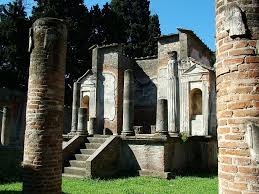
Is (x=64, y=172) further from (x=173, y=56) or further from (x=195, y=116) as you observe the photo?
(x=173, y=56)

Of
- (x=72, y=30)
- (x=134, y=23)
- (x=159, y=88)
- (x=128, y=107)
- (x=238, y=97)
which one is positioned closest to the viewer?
(x=238, y=97)

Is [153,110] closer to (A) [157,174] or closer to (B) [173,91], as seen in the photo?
(B) [173,91]

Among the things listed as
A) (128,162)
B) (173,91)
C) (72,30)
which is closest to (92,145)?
(128,162)

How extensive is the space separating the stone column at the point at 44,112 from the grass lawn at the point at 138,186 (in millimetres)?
3573

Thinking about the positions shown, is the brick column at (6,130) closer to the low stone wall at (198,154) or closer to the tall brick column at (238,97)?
the low stone wall at (198,154)

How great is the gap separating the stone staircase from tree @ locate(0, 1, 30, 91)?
15.0m

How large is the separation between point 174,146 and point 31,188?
8257 millimetres

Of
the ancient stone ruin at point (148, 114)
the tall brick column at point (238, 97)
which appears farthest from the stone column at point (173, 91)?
the tall brick column at point (238, 97)

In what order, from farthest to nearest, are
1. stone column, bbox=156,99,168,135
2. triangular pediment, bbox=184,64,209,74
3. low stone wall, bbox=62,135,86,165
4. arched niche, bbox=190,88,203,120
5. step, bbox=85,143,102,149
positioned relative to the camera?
arched niche, bbox=190,88,203,120
triangular pediment, bbox=184,64,209,74
step, bbox=85,143,102,149
low stone wall, bbox=62,135,86,165
stone column, bbox=156,99,168,135

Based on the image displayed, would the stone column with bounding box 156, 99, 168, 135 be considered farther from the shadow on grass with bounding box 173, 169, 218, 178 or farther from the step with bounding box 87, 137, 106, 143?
the step with bounding box 87, 137, 106, 143

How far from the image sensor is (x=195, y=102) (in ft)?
57.8

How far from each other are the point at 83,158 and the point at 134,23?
23.9 meters

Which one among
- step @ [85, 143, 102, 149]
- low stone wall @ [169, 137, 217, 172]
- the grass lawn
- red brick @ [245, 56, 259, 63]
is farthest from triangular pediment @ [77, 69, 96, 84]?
red brick @ [245, 56, 259, 63]

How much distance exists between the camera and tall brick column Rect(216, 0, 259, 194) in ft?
9.92
